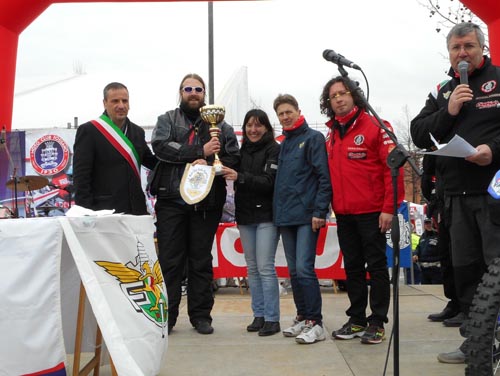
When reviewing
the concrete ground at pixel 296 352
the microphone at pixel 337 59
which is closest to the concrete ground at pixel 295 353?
the concrete ground at pixel 296 352

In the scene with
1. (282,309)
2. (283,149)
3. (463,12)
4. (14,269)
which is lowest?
(282,309)

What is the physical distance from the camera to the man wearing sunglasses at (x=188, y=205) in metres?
4.43

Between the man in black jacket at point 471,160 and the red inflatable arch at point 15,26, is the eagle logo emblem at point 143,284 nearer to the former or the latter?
the man in black jacket at point 471,160

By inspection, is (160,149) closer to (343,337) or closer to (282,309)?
(343,337)

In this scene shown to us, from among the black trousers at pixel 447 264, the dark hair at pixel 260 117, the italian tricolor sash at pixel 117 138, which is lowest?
the black trousers at pixel 447 264

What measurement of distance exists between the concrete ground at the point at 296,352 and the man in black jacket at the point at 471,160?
0.65 meters

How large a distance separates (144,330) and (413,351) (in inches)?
78.2

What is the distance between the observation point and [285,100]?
4422 mm

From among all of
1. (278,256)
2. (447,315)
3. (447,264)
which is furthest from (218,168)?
(278,256)

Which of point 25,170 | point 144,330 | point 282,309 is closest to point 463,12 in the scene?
point 282,309

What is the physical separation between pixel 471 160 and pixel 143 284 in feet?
6.12

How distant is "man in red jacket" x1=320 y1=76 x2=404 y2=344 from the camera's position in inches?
156

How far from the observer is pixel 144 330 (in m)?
2.79

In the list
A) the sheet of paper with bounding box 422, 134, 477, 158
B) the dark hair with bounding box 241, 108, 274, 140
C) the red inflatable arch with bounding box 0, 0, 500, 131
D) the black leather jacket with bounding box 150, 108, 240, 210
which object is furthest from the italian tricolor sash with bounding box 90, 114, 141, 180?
the red inflatable arch with bounding box 0, 0, 500, 131
